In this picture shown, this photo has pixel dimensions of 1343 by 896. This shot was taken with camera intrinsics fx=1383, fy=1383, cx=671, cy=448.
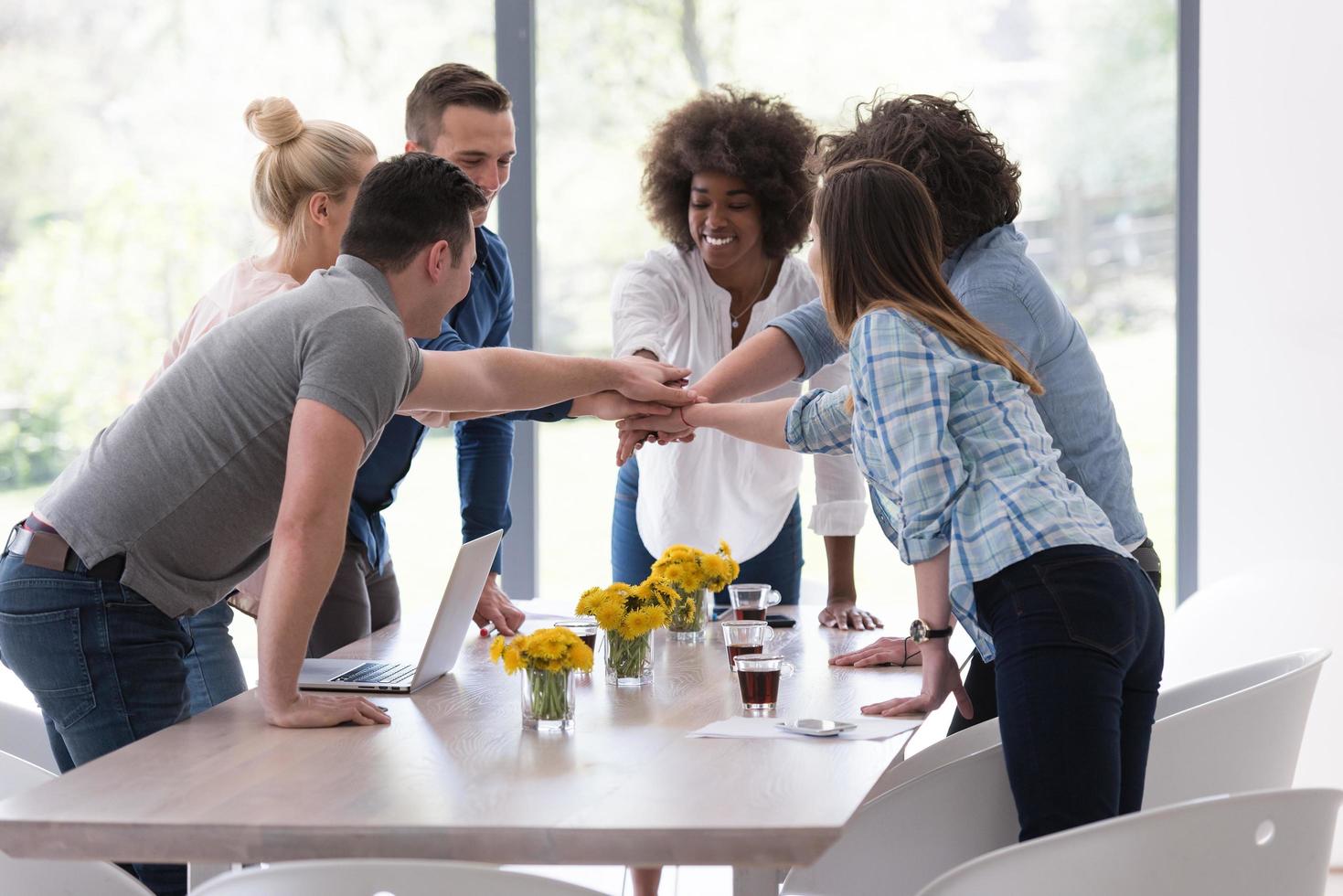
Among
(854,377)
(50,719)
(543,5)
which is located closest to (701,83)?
(543,5)

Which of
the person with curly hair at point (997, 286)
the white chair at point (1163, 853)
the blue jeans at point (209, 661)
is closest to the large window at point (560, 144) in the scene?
the person with curly hair at point (997, 286)

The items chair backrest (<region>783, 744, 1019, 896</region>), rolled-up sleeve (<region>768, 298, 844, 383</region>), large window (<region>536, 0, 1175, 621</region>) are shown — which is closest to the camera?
chair backrest (<region>783, 744, 1019, 896</region>)

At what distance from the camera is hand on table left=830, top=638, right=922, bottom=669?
7.09 feet

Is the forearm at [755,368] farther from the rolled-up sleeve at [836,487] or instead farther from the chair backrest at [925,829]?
the chair backrest at [925,829]

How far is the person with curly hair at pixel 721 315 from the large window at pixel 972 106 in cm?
88

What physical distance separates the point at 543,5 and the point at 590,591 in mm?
2495

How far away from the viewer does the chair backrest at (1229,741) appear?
2020 mm

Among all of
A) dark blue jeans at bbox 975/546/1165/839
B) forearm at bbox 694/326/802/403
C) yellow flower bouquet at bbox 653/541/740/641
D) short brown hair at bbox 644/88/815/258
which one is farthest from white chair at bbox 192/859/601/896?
short brown hair at bbox 644/88/815/258

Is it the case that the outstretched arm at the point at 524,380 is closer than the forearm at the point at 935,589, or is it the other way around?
the forearm at the point at 935,589

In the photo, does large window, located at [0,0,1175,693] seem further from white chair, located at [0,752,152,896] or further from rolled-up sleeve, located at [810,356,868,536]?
white chair, located at [0,752,152,896]

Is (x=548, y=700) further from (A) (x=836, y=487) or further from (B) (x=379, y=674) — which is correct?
(A) (x=836, y=487)

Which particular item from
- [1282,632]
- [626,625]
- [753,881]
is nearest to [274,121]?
[626,625]

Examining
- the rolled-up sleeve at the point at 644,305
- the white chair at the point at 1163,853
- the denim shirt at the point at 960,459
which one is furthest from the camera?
the rolled-up sleeve at the point at 644,305

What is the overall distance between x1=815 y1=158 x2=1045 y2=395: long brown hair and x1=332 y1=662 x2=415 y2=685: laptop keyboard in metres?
0.82
